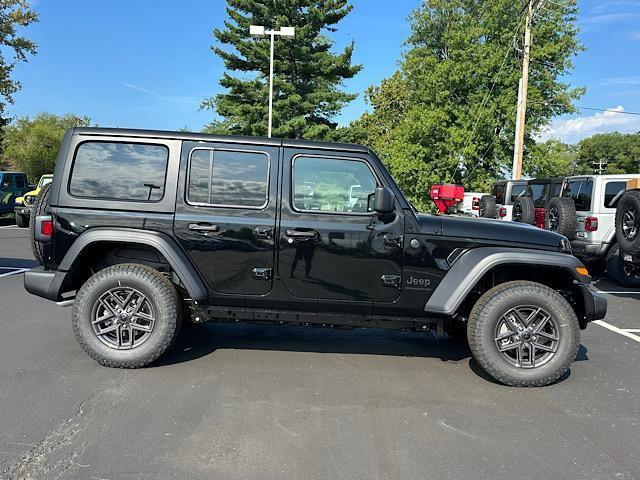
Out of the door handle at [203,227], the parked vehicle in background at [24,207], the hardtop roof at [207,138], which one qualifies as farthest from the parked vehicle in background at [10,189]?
the door handle at [203,227]

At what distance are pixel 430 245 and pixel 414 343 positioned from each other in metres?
1.58

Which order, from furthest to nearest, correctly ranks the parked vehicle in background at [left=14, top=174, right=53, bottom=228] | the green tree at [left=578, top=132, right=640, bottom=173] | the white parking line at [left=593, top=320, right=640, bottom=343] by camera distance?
the green tree at [left=578, top=132, right=640, bottom=173], the parked vehicle in background at [left=14, top=174, right=53, bottom=228], the white parking line at [left=593, top=320, right=640, bottom=343]

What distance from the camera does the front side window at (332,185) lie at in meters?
4.25

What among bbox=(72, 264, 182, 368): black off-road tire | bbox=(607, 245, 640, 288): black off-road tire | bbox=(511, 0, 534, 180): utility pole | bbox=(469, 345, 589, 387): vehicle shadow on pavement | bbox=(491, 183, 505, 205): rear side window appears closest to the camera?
bbox=(72, 264, 182, 368): black off-road tire

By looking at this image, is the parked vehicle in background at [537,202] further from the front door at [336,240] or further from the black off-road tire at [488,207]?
the front door at [336,240]

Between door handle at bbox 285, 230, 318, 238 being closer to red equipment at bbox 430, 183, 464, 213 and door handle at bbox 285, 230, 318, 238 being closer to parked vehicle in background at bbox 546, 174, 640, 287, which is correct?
red equipment at bbox 430, 183, 464, 213

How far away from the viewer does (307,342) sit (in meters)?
5.30

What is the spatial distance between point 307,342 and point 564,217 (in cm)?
654

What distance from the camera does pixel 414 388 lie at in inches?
163

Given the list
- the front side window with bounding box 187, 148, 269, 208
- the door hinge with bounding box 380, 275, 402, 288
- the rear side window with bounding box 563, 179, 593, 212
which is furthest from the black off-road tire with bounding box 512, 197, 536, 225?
the front side window with bounding box 187, 148, 269, 208

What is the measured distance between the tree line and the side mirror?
23046 millimetres

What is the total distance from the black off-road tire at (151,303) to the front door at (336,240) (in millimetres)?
998

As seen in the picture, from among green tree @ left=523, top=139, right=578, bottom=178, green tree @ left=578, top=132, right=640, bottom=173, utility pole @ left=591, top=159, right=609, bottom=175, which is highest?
green tree @ left=578, top=132, right=640, bottom=173

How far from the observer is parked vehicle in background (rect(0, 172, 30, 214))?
19.3 meters
